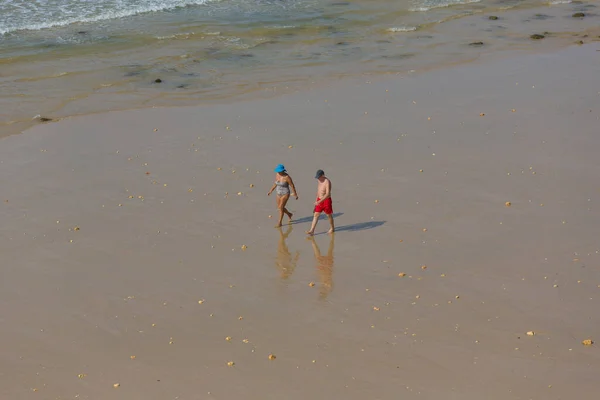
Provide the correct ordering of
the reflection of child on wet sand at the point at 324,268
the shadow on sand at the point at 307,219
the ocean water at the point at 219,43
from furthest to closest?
the ocean water at the point at 219,43, the shadow on sand at the point at 307,219, the reflection of child on wet sand at the point at 324,268

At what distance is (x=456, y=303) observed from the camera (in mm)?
12266

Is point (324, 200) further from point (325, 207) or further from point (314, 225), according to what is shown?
point (314, 225)

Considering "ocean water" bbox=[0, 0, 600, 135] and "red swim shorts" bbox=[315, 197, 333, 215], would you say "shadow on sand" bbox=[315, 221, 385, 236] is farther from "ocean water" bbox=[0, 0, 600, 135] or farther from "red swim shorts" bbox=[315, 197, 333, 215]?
"ocean water" bbox=[0, 0, 600, 135]

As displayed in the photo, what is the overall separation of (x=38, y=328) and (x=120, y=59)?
14801mm

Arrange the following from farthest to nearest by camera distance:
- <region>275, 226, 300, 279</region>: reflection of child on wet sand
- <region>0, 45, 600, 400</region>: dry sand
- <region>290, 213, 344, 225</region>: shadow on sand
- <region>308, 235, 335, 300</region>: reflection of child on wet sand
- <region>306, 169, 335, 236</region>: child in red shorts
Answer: <region>290, 213, 344, 225</region>: shadow on sand
<region>306, 169, 335, 236</region>: child in red shorts
<region>275, 226, 300, 279</region>: reflection of child on wet sand
<region>308, 235, 335, 300</region>: reflection of child on wet sand
<region>0, 45, 600, 400</region>: dry sand

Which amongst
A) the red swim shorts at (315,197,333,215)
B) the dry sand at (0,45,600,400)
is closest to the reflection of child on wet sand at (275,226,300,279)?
the dry sand at (0,45,600,400)

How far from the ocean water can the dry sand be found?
7.25ft

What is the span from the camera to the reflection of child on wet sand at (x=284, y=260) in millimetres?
13328

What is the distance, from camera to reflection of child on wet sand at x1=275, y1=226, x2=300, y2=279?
525 inches

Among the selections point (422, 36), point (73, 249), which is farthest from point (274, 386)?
point (422, 36)

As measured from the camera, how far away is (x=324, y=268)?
13398mm

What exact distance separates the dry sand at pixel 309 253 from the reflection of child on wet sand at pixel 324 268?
40mm

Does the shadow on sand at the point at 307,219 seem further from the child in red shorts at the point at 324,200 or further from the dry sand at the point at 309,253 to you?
the child in red shorts at the point at 324,200

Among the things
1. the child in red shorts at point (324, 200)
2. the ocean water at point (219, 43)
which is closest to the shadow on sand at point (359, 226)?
the child in red shorts at point (324, 200)
